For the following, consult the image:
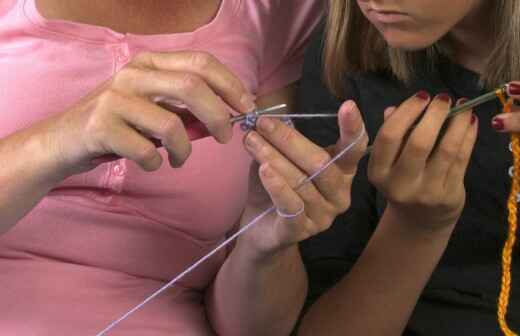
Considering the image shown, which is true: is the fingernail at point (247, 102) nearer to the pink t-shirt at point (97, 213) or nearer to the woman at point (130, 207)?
the woman at point (130, 207)

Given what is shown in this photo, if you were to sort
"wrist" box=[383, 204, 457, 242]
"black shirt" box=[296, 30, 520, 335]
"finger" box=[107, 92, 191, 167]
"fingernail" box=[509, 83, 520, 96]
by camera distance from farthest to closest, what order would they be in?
"black shirt" box=[296, 30, 520, 335] < "wrist" box=[383, 204, 457, 242] < "fingernail" box=[509, 83, 520, 96] < "finger" box=[107, 92, 191, 167]

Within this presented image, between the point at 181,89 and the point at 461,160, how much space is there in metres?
0.31

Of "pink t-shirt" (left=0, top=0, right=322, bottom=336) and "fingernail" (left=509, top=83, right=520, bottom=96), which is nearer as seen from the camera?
"fingernail" (left=509, top=83, right=520, bottom=96)

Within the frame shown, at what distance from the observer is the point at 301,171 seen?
79cm

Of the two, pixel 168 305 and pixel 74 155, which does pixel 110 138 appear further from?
pixel 168 305

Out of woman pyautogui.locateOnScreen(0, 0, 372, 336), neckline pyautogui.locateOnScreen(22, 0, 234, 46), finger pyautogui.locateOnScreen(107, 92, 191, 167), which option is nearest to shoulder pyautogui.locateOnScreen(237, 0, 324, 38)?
woman pyautogui.locateOnScreen(0, 0, 372, 336)

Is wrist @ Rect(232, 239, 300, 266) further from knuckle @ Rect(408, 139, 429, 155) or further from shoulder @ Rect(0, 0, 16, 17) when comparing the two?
shoulder @ Rect(0, 0, 16, 17)

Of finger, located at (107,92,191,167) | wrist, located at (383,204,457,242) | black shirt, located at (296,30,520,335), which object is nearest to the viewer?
finger, located at (107,92,191,167)

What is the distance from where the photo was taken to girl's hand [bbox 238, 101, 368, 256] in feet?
2.51

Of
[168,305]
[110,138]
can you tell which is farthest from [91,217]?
[110,138]

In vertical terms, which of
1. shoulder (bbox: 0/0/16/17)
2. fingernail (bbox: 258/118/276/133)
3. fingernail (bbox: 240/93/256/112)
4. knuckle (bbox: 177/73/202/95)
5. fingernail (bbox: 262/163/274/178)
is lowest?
fingernail (bbox: 262/163/274/178)

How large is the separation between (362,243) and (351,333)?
0.53 feet

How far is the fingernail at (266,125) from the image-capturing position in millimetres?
772

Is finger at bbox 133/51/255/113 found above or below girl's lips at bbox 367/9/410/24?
above
